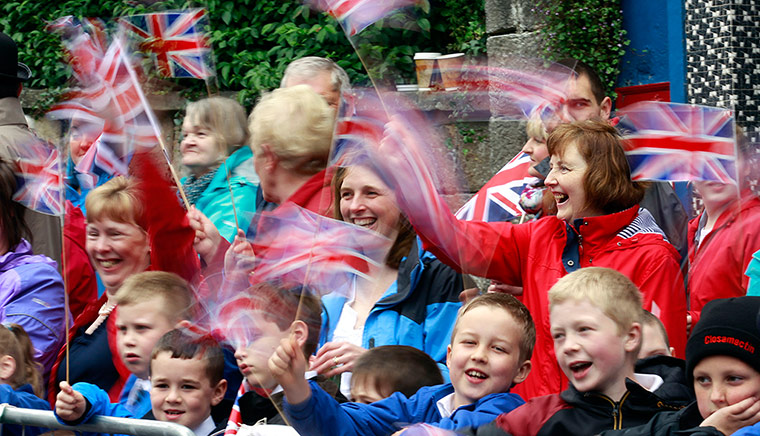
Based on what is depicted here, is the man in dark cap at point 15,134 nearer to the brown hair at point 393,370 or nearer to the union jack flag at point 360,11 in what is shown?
the brown hair at point 393,370

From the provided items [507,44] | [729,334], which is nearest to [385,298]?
[729,334]

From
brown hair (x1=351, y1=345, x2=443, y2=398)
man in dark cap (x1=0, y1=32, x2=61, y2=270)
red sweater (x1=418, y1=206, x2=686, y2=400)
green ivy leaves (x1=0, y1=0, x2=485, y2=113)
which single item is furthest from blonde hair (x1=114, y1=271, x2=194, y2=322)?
green ivy leaves (x1=0, y1=0, x2=485, y2=113)

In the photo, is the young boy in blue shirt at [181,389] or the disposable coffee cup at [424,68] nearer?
the young boy in blue shirt at [181,389]

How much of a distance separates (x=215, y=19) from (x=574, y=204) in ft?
16.9

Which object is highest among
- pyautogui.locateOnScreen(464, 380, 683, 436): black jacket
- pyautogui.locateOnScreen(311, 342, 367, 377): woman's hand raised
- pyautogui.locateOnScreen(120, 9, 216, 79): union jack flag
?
pyautogui.locateOnScreen(120, 9, 216, 79): union jack flag

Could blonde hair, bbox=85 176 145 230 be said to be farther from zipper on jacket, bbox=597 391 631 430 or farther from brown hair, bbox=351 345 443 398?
zipper on jacket, bbox=597 391 631 430

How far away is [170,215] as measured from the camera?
3529 millimetres

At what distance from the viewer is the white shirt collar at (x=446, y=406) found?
304cm

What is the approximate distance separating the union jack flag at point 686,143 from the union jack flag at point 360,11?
2.89 feet

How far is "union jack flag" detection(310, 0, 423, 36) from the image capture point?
2.94 m

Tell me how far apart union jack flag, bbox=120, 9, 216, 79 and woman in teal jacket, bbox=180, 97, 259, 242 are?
0.58 feet

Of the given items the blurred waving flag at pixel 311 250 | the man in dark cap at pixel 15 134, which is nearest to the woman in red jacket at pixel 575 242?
the blurred waving flag at pixel 311 250

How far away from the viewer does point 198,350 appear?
340 cm

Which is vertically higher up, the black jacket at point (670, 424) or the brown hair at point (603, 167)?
the brown hair at point (603, 167)
